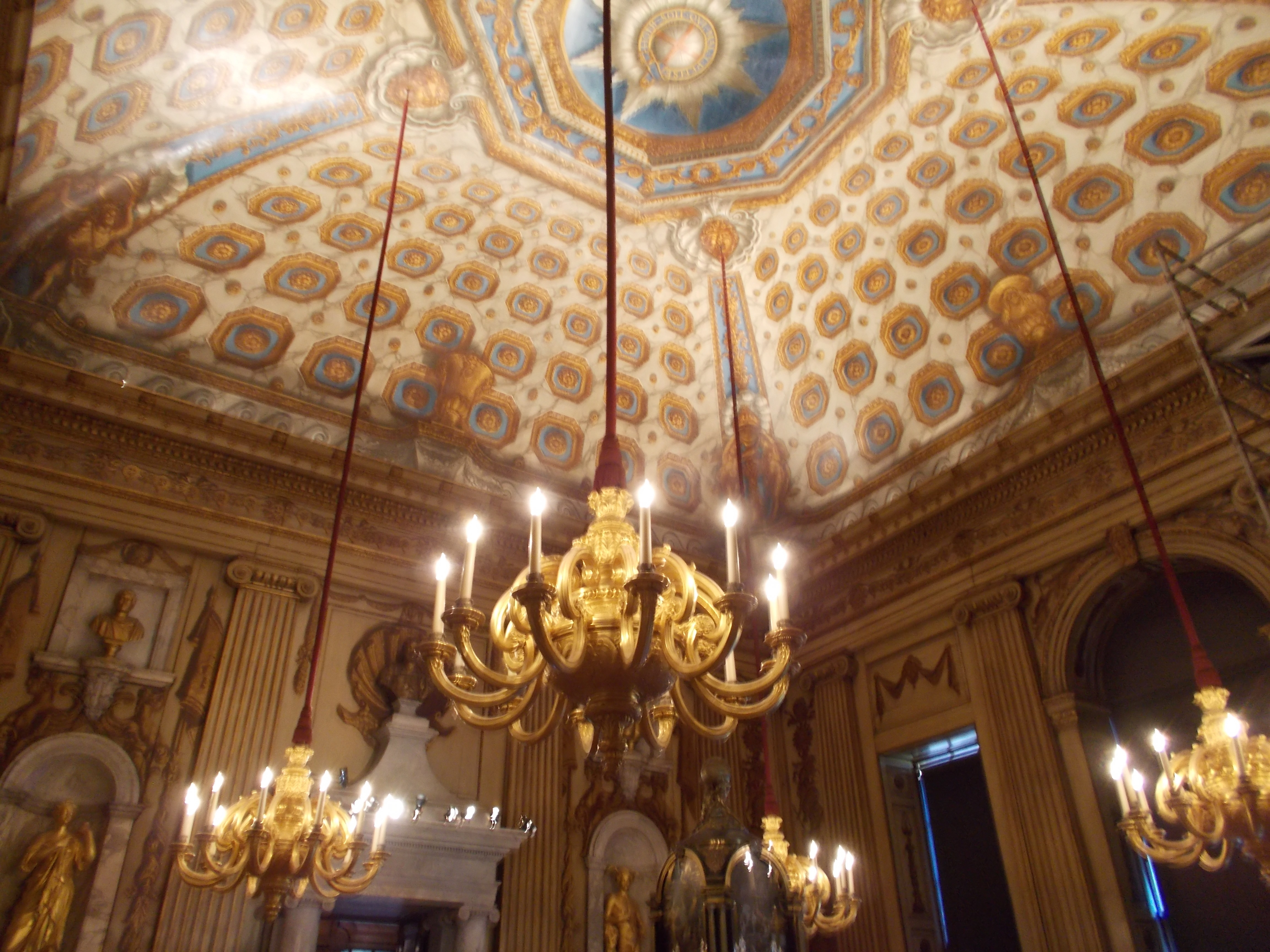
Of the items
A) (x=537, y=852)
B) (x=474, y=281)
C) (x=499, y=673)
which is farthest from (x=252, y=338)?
(x=499, y=673)

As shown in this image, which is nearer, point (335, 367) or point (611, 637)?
point (611, 637)

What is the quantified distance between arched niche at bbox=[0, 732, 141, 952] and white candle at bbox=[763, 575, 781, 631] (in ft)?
17.2

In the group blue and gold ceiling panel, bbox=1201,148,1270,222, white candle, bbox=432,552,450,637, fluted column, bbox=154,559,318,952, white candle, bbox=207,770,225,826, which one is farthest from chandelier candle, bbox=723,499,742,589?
blue and gold ceiling panel, bbox=1201,148,1270,222

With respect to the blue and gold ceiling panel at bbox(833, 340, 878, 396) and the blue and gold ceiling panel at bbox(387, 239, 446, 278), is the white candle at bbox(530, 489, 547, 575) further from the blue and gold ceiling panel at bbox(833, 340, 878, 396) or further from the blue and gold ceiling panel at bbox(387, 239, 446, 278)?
the blue and gold ceiling panel at bbox(833, 340, 878, 396)

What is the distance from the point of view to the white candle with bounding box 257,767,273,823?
500 cm

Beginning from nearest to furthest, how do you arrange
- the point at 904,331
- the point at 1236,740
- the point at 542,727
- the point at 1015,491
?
the point at 542,727, the point at 1236,740, the point at 1015,491, the point at 904,331

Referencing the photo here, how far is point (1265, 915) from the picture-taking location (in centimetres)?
623

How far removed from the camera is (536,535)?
357 cm

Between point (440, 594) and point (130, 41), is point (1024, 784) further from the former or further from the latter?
point (130, 41)

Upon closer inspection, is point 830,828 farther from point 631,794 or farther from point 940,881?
point 631,794

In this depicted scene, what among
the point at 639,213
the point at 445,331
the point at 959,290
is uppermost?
the point at 639,213

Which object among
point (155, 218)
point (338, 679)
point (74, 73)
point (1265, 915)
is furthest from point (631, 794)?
point (74, 73)

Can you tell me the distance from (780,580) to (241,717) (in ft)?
16.9

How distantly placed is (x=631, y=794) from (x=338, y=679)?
2.91 m
